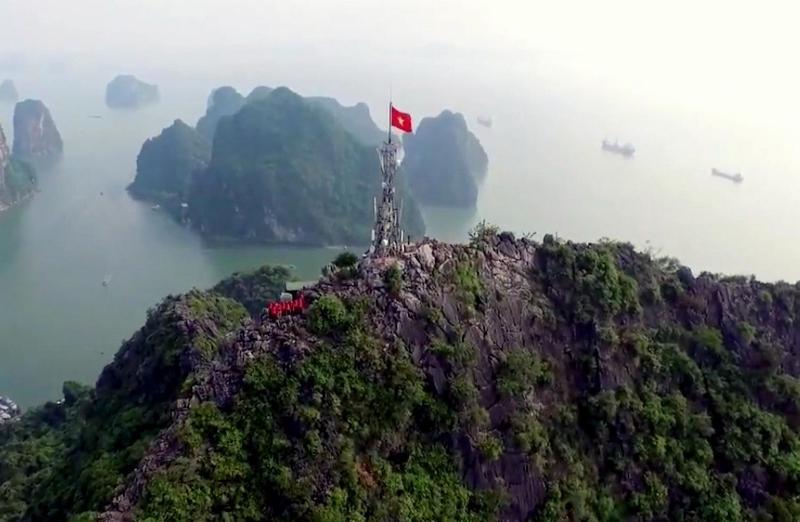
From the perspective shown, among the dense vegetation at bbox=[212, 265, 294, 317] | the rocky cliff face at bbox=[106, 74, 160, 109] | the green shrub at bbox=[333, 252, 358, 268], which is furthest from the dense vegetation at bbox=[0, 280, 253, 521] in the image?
the rocky cliff face at bbox=[106, 74, 160, 109]

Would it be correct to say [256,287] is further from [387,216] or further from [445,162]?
[445,162]

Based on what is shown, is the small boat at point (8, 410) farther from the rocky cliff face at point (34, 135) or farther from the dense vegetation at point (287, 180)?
the rocky cliff face at point (34, 135)

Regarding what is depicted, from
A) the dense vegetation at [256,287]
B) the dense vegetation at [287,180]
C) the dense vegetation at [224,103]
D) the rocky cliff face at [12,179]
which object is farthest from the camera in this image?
the dense vegetation at [224,103]

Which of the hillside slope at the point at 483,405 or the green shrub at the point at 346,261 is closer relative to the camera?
the hillside slope at the point at 483,405

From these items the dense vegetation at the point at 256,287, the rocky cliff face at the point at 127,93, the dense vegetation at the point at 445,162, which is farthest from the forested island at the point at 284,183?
the rocky cliff face at the point at 127,93

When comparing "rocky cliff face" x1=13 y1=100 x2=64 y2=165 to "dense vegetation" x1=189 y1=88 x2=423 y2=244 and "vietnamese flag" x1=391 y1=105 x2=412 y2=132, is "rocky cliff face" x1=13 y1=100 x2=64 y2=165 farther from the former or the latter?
"vietnamese flag" x1=391 y1=105 x2=412 y2=132

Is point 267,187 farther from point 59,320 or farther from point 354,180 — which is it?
point 59,320

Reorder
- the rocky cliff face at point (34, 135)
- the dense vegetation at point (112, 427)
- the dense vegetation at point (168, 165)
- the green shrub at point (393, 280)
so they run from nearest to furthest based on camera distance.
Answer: the green shrub at point (393, 280)
the dense vegetation at point (112, 427)
the dense vegetation at point (168, 165)
the rocky cliff face at point (34, 135)
